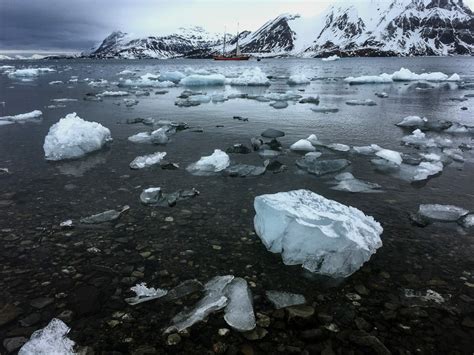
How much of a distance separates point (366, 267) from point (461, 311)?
1.03 meters

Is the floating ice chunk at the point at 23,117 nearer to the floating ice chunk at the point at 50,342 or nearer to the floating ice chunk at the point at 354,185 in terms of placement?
the floating ice chunk at the point at 354,185

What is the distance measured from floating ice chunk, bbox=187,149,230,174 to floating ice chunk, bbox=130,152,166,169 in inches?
36.6

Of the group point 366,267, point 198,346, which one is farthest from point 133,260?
point 366,267

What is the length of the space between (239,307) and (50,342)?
66.9 inches

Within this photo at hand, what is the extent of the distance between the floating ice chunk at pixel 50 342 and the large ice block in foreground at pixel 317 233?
2.48 m

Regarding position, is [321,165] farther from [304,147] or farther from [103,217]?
[103,217]

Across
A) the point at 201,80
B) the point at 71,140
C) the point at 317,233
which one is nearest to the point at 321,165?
the point at 317,233

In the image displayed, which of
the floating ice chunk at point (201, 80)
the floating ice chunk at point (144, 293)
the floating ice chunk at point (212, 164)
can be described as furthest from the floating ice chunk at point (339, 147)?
the floating ice chunk at point (201, 80)

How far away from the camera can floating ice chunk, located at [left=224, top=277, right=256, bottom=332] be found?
336 cm

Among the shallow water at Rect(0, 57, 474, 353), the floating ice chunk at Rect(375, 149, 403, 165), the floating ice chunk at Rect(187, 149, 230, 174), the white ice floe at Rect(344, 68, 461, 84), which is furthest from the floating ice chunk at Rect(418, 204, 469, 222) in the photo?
the white ice floe at Rect(344, 68, 461, 84)

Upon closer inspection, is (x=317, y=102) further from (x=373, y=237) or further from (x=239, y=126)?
(x=373, y=237)

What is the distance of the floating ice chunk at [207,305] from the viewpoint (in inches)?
133

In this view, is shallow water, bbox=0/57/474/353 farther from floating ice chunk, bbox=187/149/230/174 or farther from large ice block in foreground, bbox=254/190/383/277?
floating ice chunk, bbox=187/149/230/174

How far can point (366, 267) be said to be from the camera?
14.1 ft
